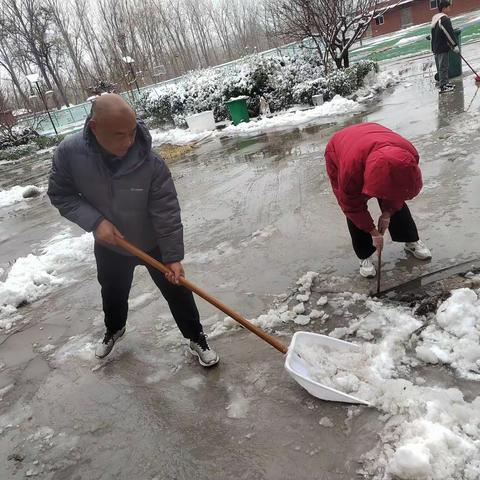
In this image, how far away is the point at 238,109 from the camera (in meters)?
11.7

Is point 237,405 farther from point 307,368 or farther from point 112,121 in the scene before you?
point 112,121

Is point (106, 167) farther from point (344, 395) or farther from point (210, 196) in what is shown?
point (210, 196)

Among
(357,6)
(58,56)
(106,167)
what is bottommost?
(106,167)

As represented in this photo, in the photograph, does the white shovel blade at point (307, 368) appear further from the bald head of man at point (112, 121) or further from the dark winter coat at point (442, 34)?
the dark winter coat at point (442, 34)

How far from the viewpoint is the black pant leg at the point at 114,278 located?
265 centimetres

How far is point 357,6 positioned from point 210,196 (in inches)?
368

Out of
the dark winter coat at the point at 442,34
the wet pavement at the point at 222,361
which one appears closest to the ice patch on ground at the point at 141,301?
the wet pavement at the point at 222,361

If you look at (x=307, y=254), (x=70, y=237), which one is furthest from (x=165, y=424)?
(x=70, y=237)

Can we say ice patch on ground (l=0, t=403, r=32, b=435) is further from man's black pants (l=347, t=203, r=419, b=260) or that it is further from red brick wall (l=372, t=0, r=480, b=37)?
red brick wall (l=372, t=0, r=480, b=37)

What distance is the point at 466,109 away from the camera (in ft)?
22.5

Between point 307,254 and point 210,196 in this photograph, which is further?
point 210,196

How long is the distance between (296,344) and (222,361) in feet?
1.88

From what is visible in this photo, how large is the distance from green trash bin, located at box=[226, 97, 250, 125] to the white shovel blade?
997 cm

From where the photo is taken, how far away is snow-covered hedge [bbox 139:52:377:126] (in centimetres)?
1099
